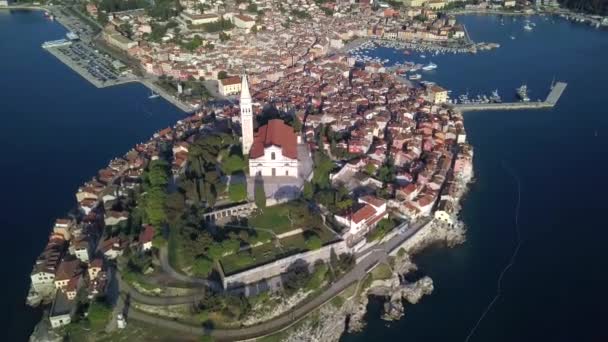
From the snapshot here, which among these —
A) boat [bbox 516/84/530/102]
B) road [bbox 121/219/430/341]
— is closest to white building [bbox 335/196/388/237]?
road [bbox 121/219/430/341]

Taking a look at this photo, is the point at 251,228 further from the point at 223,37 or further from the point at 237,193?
the point at 223,37

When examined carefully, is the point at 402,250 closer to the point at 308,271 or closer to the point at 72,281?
the point at 308,271

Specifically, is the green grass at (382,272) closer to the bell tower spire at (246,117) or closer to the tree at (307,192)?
the tree at (307,192)

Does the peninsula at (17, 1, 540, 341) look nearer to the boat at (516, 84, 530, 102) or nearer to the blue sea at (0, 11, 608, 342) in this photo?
the blue sea at (0, 11, 608, 342)

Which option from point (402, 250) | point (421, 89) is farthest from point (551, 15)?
point (402, 250)

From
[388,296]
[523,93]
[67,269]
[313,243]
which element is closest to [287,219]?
[313,243]

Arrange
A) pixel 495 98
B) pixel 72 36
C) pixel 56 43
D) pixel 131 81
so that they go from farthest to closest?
1. pixel 72 36
2. pixel 56 43
3. pixel 131 81
4. pixel 495 98
